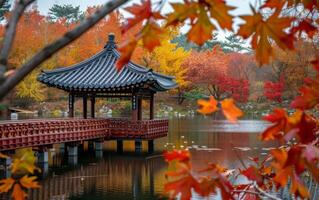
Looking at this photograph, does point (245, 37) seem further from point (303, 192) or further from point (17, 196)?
point (17, 196)

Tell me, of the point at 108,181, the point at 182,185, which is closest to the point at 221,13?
the point at 182,185

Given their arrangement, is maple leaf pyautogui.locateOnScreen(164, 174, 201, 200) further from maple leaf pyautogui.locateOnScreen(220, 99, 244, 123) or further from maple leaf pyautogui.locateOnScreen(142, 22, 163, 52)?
maple leaf pyautogui.locateOnScreen(142, 22, 163, 52)

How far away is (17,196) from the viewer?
137 cm

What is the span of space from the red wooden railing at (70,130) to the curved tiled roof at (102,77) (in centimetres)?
139

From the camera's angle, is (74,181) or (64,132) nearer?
(74,181)

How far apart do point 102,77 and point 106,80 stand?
45cm

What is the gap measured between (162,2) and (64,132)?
1334 centimetres

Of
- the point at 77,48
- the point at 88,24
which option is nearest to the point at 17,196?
the point at 88,24

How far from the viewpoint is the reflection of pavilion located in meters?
9.40

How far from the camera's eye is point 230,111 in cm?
96

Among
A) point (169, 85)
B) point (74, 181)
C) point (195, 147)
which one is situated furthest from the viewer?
point (169, 85)

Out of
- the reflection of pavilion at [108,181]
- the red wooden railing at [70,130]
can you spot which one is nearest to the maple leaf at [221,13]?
the reflection of pavilion at [108,181]

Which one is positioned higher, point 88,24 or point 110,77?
point 110,77

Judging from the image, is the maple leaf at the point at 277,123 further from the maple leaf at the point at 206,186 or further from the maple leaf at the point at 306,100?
the maple leaf at the point at 206,186
